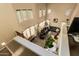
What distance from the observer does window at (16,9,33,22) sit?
1293mm

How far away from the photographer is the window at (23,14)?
1293 millimetres

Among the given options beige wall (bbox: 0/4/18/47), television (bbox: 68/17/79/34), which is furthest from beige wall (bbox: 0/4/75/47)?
television (bbox: 68/17/79/34)

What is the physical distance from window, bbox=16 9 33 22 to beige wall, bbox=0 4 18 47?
5 centimetres

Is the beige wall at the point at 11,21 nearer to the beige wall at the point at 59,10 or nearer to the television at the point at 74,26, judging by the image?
the beige wall at the point at 59,10

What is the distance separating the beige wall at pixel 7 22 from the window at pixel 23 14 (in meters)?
0.05

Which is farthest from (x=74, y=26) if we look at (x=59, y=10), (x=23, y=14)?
(x=59, y=10)

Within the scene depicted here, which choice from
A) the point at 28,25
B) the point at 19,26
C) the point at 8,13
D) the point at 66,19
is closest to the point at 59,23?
the point at 66,19

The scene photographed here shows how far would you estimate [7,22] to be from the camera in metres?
1.28

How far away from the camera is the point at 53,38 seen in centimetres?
135

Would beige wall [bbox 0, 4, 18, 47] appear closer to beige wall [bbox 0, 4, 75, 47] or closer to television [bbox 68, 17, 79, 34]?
beige wall [bbox 0, 4, 75, 47]

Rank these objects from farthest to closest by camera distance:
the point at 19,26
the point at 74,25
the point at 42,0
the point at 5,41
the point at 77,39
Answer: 1. the point at 19,26
2. the point at 5,41
3. the point at 77,39
4. the point at 74,25
5. the point at 42,0

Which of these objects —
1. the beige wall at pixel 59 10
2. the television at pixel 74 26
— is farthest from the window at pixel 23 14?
the television at pixel 74 26

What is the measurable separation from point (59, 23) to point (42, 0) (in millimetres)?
949

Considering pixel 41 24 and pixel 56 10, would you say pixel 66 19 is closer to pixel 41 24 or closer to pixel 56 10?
pixel 56 10
